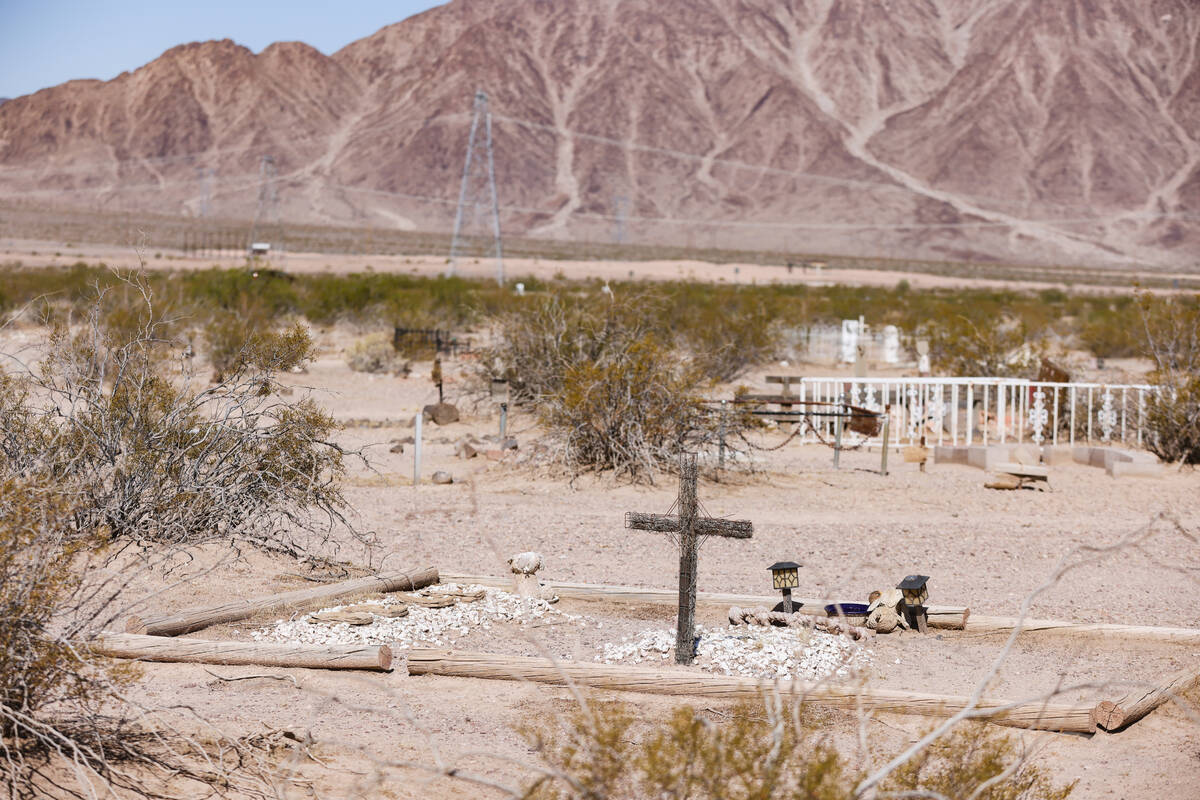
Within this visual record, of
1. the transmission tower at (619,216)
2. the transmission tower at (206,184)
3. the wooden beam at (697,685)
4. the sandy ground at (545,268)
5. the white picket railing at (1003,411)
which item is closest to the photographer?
the wooden beam at (697,685)

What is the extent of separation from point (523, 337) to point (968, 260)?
333 ft

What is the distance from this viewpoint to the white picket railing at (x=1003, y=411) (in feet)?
51.3

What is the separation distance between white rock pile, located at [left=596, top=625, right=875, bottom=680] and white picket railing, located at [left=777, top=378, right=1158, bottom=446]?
8.73m

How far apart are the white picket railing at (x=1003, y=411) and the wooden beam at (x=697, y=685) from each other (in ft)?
32.1

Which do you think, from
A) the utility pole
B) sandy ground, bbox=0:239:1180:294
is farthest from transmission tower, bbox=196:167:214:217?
sandy ground, bbox=0:239:1180:294

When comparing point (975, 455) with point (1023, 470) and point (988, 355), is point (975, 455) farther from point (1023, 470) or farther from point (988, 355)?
point (988, 355)

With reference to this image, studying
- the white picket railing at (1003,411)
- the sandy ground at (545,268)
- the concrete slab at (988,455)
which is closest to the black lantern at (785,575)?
the concrete slab at (988,455)

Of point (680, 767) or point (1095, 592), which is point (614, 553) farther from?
point (680, 767)

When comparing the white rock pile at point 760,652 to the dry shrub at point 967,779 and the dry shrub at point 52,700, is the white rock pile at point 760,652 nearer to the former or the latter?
the dry shrub at point 967,779

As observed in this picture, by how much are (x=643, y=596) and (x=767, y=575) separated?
1.39m

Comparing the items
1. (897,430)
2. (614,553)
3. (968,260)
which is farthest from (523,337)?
(968,260)

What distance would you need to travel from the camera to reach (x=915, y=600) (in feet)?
23.9

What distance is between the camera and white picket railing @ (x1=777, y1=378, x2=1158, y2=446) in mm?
15648

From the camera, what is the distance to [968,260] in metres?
112
